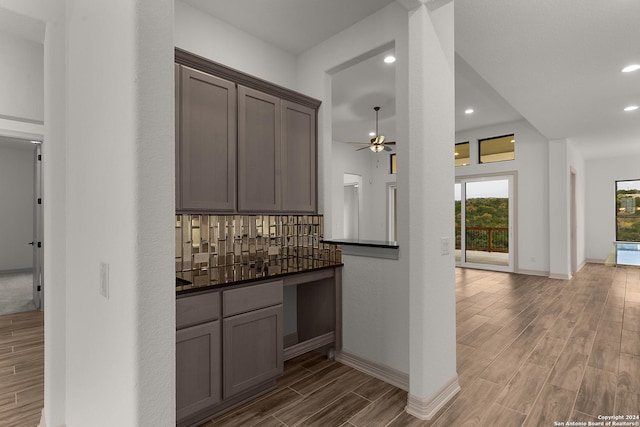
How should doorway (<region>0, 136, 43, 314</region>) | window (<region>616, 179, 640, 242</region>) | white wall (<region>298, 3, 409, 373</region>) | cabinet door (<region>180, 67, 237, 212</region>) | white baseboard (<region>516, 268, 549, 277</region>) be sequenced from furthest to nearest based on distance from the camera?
1. window (<region>616, 179, 640, 242</region>)
2. doorway (<region>0, 136, 43, 314</region>)
3. white baseboard (<region>516, 268, 549, 277</region>)
4. white wall (<region>298, 3, 409, 373</region>)
5. cabinet door (<region>180, 67, 237, 212</region>)

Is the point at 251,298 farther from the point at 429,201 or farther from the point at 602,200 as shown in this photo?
the point at 602,200

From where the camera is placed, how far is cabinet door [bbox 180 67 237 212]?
93.6 inches

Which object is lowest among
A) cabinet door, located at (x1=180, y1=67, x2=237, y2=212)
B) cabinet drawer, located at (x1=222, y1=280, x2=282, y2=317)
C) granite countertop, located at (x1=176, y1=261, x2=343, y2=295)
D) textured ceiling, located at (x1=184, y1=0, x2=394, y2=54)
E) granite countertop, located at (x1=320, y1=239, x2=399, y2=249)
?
cabinet drawer, located at (x1=222, y1=280, x2=282, y2=317)

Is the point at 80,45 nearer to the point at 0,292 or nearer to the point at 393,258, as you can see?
the point at 393,258

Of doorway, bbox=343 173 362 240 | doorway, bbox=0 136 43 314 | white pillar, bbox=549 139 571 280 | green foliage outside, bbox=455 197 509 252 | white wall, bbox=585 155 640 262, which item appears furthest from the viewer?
doorway, bbox=343 173 362 240

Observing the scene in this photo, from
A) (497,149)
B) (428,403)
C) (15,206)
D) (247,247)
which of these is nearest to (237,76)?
(247,247)

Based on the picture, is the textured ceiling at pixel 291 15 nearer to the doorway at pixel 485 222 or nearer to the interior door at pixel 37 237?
the interior door at pixel 37 237

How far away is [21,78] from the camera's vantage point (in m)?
3.01

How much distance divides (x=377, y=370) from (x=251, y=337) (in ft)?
3.59

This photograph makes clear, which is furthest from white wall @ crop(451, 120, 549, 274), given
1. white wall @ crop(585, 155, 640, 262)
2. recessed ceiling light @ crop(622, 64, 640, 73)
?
white wall @ crop(585, 155, 640, 262)

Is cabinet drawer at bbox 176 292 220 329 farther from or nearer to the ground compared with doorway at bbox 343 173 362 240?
nearer to the ground

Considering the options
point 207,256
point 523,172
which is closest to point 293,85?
point 207,256

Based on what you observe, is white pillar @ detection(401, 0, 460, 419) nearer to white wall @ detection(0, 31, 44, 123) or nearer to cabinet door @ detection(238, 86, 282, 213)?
cabinet door @ detection(238, 86, 282, 213)

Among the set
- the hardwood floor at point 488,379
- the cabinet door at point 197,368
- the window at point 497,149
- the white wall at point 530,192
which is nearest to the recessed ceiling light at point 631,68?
the hardwood floor at point 488,379
